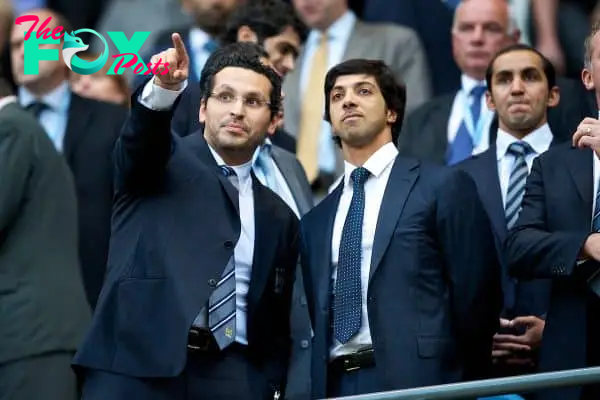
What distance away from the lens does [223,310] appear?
7336 millimetres

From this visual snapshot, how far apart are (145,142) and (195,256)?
0.52m

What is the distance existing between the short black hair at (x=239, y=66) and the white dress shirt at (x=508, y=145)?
1.24 metres

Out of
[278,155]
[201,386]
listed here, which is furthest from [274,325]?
[278,155]

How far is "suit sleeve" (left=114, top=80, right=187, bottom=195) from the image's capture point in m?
7.05

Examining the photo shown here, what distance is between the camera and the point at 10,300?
808cm

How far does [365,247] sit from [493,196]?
998 millimetres

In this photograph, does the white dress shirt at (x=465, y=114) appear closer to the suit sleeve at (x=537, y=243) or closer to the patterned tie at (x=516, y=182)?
the patterned tie at (x=516, y=182)

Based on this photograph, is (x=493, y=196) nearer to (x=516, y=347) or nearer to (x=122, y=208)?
(x=516, y=347)

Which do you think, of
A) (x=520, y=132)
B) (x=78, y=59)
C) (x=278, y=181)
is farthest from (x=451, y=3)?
(x=78, y=59)

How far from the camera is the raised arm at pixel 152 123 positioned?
22.9 ft

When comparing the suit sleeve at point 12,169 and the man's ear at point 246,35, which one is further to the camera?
the man's ear at point 246,35

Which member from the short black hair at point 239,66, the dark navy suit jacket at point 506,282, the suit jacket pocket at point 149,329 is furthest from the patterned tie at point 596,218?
the suit jacket pocket at point 149,329

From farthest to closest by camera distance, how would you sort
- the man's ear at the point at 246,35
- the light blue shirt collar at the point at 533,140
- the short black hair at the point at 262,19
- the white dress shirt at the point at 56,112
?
1. the white dress shirt at the point at 56,112
2. the short black hair at the point at 262,19
3. the man's ear at the point at 246,35
4. the light blue shirt collar at the point at 533,140

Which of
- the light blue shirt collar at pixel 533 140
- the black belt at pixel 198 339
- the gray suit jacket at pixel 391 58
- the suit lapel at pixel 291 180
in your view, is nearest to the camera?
the black belt at pixel 198 339
